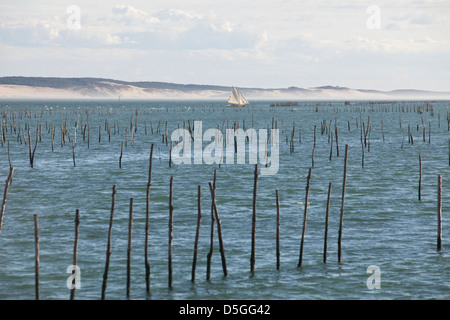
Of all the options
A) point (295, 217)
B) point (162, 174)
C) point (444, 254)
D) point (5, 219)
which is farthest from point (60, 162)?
point (444, 254)

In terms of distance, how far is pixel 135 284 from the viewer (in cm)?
1434

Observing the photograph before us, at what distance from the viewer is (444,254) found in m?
16.7

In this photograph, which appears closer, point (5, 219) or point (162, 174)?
point (5, 219)

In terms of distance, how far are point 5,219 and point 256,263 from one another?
10.0 metres

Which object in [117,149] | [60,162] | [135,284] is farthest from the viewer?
[117,149]

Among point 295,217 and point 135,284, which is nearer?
point 135,284

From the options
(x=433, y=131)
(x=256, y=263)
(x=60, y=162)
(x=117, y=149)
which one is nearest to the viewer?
(x=256, y=263)

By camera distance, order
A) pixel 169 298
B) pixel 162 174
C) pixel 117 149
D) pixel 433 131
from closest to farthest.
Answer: pixel 169 298, pixel 162 174, pixel 117 149, pixel 433 131

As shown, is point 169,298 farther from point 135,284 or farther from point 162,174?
point 162,174

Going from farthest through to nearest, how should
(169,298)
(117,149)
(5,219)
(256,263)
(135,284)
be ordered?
(117,149) → (5,219) → (256,263) → (135,284) → (169,298)

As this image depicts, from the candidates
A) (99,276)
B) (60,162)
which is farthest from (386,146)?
(99,276)
